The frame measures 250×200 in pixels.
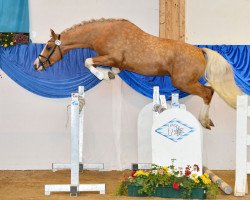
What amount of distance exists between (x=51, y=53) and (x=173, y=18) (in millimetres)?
2093

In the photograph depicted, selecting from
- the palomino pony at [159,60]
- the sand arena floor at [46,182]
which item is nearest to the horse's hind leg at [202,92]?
the palomino pony at [159,60]

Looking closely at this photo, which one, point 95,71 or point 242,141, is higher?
point 95,71

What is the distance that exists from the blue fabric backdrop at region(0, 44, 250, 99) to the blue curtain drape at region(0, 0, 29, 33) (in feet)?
0.91

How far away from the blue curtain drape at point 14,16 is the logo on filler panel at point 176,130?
3150 millimetres

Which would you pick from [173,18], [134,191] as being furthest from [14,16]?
[134,191]

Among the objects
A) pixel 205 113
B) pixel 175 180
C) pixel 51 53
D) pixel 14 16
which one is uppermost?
pixel 14 16

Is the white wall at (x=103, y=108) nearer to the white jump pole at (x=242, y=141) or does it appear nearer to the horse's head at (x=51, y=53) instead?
the horse's head at (x=51, y=53)

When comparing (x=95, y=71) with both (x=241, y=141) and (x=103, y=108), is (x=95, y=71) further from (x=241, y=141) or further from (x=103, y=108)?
(x=241, y=141)

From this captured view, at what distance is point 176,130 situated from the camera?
517 centimetres

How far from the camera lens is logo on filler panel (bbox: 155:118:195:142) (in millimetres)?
5152

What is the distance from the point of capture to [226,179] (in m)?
6.78

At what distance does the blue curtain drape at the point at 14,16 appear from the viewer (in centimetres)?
723

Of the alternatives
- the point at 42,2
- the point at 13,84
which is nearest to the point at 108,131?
the point at 13,84

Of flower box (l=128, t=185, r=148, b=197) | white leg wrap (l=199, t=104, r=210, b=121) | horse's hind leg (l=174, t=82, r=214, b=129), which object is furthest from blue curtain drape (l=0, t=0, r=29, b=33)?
flower box (l=128, t=185, r=148, b=197)
